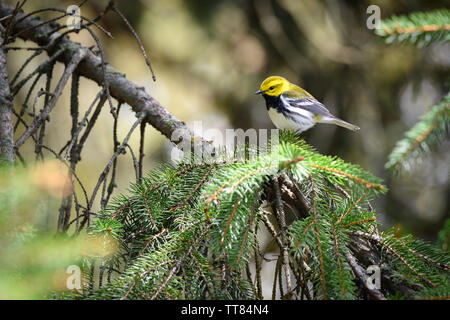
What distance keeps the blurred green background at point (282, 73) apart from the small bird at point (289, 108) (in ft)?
3.62

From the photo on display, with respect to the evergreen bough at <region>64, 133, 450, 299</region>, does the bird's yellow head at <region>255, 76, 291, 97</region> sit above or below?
above

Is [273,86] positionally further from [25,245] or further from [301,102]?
[25,245]

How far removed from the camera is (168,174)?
1204mm

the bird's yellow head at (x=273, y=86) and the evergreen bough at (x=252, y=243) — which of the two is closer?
the evergreen bough at (x=252, y=243)

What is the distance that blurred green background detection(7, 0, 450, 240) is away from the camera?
9.70ft

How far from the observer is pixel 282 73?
3.43m

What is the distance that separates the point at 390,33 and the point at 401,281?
1.93 ft

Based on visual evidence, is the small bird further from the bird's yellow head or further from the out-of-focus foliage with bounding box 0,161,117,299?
the out-of-focus foliage with bounding box 0,161,117,299

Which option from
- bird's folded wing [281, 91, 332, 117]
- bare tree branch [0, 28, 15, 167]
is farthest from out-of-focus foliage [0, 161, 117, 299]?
bird's folded wing [281, 91, 332, 117]

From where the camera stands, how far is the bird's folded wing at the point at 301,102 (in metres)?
2.15

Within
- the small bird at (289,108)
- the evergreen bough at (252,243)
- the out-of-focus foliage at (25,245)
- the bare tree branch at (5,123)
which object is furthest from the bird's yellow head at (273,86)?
the out-of-focus foliage at (25,245)

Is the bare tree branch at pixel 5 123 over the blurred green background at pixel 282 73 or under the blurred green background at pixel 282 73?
under

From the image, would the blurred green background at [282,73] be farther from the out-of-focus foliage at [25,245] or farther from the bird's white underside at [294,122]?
the out-of-focus foliage at [25,245]

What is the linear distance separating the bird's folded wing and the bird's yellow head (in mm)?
37
